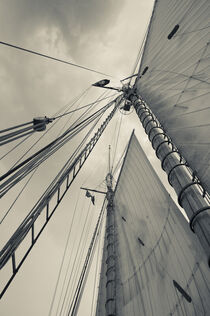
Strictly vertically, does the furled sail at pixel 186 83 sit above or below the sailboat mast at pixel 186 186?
above

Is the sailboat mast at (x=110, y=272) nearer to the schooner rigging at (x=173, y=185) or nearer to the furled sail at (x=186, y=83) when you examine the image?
the schooner rigging at (x=173, y=185)

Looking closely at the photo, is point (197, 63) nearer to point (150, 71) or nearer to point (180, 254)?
point (150, 71)

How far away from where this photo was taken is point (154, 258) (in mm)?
5824

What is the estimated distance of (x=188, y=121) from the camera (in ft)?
12.3

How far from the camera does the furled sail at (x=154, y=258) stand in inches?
155

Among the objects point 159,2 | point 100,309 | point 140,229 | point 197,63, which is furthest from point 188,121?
point 100,309

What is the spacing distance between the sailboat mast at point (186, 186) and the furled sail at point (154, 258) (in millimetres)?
1734

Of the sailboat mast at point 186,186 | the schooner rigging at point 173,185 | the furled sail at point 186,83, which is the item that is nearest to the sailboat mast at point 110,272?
the schooner rigging at point 173,185

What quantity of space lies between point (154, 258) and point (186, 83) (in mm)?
5080

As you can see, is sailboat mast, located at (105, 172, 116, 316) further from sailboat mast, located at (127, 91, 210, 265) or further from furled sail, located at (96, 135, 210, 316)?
sailboat mast, located at (127, 91, 210, 265)

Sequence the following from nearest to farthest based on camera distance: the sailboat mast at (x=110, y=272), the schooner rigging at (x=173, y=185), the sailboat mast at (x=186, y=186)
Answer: the sailboat mast at (x=186, y=186) → the schooner rigging at (x=173, y=185) → the sailboat mast at (x=110, y=272)

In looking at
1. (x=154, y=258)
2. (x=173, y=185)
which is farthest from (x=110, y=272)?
(x=173, y=185)

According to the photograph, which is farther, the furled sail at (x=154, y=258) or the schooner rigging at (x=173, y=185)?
the furled sail at (x=154, y=258)

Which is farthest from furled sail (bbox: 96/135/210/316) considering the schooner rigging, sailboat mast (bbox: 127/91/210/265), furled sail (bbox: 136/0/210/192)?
furled sail (bbox: 136/0/210/192)
